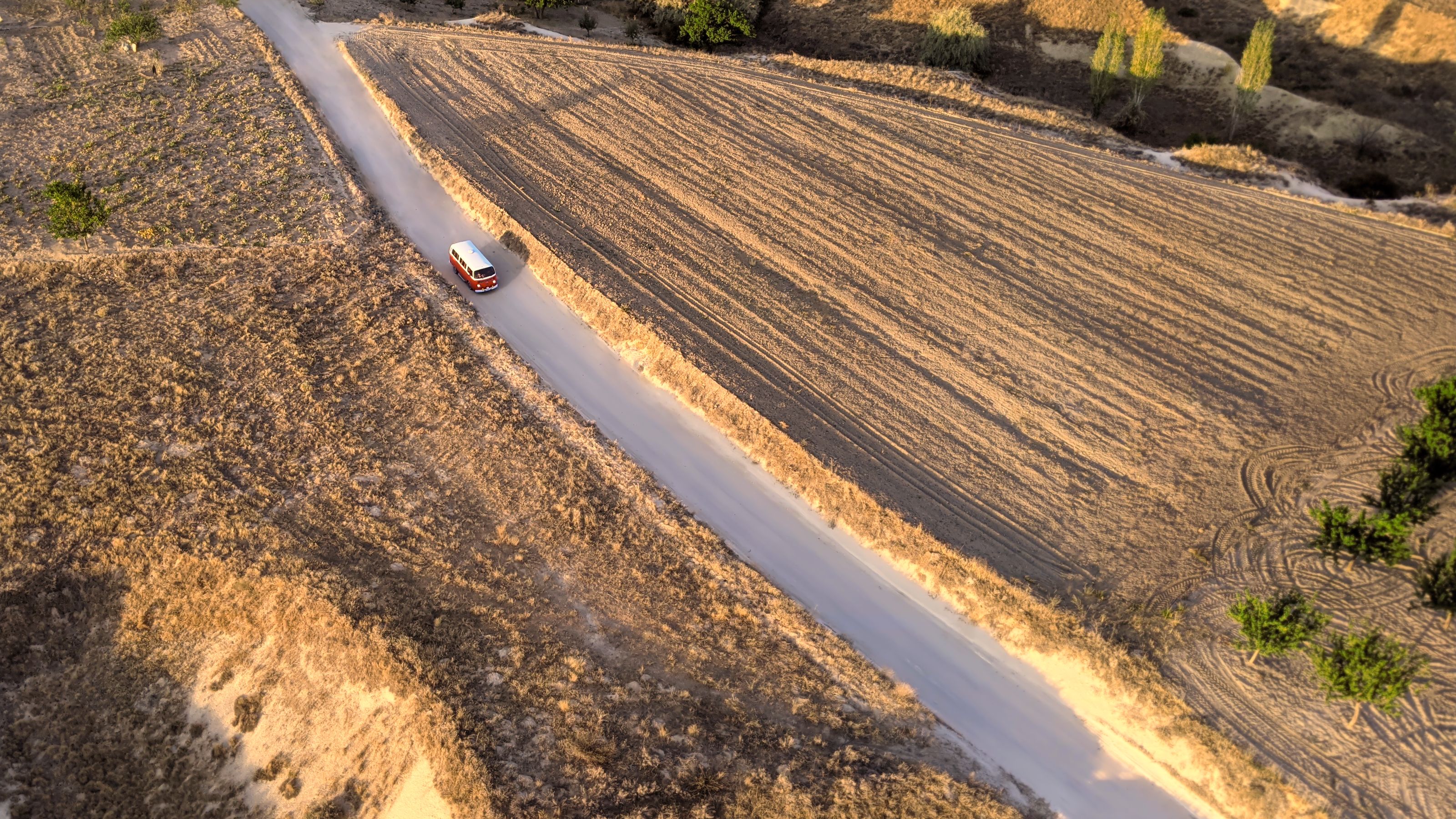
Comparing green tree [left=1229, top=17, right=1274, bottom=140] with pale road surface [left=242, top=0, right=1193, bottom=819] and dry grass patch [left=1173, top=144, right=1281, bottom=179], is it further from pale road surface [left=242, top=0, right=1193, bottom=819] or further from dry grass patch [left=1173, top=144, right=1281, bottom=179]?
pale road surface [left=242, top=0, right=1193, bottom=819]

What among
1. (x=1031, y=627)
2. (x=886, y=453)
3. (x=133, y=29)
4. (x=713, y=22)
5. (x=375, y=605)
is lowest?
(x=375, y=605)

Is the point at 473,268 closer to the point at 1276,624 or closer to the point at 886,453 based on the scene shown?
the point at 886,453

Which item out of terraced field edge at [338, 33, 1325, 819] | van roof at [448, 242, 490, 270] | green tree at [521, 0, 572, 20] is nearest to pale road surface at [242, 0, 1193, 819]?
terraced field edge at [338, 33, 1325, 819]

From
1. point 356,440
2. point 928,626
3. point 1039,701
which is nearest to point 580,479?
point 356,440

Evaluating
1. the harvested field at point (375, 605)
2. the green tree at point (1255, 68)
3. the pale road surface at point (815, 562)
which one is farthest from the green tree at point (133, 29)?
the green tree at point (1255, 68)

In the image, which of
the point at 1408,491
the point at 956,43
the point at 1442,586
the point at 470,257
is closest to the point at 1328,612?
the point at 1442,586

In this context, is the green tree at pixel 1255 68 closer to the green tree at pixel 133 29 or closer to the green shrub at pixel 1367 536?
the green shrub at pixel 1367 536
